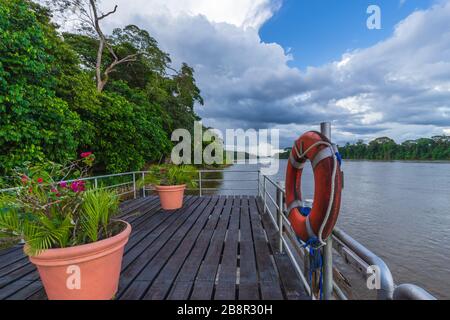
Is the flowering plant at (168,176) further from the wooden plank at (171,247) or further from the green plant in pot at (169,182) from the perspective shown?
the wooden plank at (171,247)

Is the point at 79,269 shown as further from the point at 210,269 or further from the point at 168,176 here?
the point at 168,176

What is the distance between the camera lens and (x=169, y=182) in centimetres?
399

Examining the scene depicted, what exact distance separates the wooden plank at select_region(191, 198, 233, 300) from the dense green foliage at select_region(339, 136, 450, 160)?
5193 centimetres

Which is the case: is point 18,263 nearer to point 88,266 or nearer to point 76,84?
point 88,266

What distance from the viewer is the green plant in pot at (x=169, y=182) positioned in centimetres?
393

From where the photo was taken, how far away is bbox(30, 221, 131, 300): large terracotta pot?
46.8 inches

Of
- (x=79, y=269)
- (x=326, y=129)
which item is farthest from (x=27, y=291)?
(x=326, y=129)

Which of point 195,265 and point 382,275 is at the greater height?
point 382,275

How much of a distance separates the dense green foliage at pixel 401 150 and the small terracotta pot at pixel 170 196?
5126 cm

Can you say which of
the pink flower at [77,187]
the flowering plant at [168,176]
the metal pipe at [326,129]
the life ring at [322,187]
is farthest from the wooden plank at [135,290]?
the flowering plant at [168,176]

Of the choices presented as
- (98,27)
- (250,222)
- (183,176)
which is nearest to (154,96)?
(98,27)

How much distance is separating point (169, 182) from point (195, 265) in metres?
2.27

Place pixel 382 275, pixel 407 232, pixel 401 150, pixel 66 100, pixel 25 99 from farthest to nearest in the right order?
pixel 401 150, pixel 407 232, pixel 66 100, pixel 25 99, pixel 382 275
